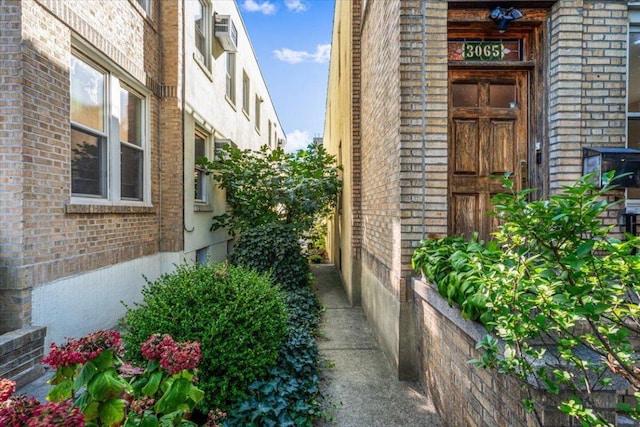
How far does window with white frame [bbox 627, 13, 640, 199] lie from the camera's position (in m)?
3.50

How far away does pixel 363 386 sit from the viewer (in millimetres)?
3498

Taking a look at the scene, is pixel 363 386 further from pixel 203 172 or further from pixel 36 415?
pixel 203 172

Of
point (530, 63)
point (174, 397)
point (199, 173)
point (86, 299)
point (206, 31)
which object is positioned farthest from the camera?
point (206, 31)

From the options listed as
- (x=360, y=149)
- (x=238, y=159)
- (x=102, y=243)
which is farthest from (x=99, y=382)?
(x=238, y=159)

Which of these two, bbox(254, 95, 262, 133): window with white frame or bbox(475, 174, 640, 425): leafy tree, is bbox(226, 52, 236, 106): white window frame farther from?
bbox(475, 174, 640, 425): leafy tree

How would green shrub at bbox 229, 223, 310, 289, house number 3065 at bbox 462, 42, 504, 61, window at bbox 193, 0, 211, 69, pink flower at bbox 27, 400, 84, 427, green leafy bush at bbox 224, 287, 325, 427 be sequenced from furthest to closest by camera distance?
window at bbox 193, 0, 211, 69 < green shrub at bbox 229, 223, 310, 289 < house number 3065 at bbox 462, 42, 504, 61 < green leafy bush at bbox 224, 287, 325, 427 < pink flower at bbox 27, 400, 84, 427

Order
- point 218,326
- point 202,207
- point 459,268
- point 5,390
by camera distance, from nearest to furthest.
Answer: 1. point 5,390
2. point 459,268
3. point 218,326
4. point 202,207

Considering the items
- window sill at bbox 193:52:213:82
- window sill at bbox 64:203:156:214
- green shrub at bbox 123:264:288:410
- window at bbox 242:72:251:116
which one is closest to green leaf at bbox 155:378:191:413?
green shrub at bbox 123:264:288:410

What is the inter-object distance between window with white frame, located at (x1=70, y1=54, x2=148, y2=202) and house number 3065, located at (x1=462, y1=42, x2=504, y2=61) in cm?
458

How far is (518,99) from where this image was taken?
3.71 metres

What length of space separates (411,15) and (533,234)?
2844 millimetres

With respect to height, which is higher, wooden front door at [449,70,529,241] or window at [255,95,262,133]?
window at [255,95,262,133]

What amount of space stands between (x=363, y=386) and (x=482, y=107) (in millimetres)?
3254

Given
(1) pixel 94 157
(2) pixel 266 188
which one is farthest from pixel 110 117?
(2) pixel 266 188
